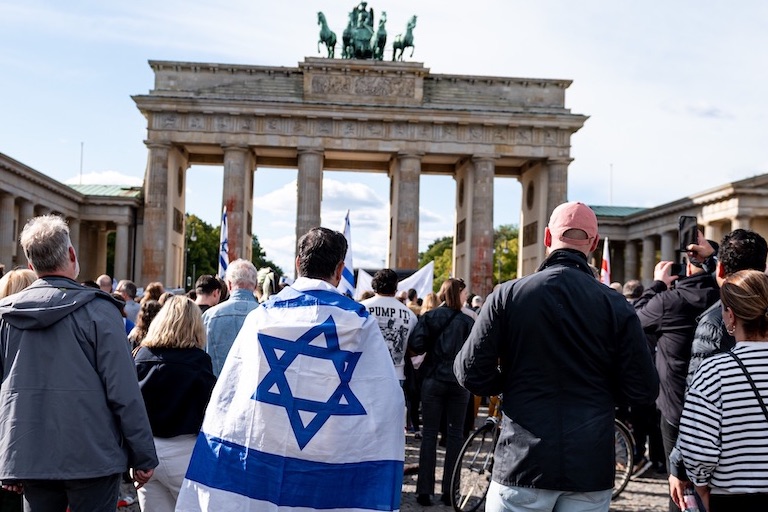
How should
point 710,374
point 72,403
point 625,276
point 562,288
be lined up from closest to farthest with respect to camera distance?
point 710,374, point 562,288, point 72,403, point 625,276

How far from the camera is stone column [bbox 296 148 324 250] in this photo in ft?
158

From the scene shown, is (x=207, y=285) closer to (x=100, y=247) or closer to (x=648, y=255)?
(x=648, y=255)

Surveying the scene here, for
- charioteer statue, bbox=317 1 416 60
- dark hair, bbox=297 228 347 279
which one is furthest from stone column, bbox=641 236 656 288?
dark hair, bbox=297 228 347 279

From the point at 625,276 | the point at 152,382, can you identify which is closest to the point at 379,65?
the point at 625,276

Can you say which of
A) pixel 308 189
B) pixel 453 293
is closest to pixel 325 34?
pixel 308 189

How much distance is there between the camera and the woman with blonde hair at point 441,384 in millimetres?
8281

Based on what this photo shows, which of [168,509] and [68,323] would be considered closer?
[68,323]

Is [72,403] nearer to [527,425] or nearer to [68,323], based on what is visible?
[68,323]

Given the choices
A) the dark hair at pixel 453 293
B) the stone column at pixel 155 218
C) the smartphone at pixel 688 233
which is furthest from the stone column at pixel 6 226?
the smartphone at pixel 688 233

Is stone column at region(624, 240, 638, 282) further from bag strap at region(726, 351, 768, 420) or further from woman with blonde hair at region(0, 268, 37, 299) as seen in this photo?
bag strap at region(726, 351, 768, 420)

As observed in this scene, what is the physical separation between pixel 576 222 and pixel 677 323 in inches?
131

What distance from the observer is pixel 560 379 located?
12.8ft

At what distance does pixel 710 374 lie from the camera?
367 cm

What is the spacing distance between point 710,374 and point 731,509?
0.63 m
